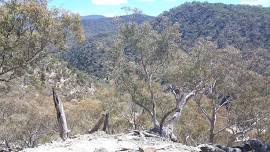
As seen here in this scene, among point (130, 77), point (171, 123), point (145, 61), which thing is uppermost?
point (145, 61)

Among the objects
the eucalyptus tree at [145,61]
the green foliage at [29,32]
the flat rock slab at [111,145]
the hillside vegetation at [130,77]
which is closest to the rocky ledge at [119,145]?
the flat rock slab at [111,145]

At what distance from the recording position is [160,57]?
31.2m

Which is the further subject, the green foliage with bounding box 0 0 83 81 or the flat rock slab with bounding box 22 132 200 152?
the green foliage with bounding box 0 0 83 81

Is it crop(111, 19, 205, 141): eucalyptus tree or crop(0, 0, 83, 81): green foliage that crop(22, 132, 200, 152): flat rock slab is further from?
crop(111, 19, 205, 141): eucalyptus tree

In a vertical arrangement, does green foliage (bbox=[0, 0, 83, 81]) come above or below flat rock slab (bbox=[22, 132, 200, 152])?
above

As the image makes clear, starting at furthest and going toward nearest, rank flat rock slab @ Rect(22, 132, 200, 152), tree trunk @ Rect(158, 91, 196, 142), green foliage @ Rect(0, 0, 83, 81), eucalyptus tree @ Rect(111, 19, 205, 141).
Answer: eucalyptus tree @ Rect(111, 19, 205, 141) → tree trunk @ Rect(158, 91, 196, 142) → green foliage @ Rect(0, 0, 83, 81) → flat rock slab @ Rect(22, 132, 200, 152)

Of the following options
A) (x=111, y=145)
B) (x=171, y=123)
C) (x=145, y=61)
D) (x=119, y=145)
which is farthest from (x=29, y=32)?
(x=145, y=61)

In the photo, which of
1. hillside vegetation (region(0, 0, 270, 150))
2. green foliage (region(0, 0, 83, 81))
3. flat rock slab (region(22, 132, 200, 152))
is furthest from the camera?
hillside vegetation (region(0, 0, 270, 150))

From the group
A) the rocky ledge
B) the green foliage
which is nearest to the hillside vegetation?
the green foliage

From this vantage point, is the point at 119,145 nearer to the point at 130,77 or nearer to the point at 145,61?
the point at 145,61

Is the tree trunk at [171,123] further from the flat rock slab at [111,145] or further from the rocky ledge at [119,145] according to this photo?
the flat rock slab at [111,145]

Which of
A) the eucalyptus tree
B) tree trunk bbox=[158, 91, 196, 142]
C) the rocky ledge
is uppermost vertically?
the eucalyptus tree

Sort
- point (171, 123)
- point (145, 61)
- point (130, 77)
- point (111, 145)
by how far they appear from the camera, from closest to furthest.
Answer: point (111, 145), point (171, 123), point (145, 61), point (130, 77)

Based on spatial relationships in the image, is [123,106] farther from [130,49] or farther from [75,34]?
[75,34]
